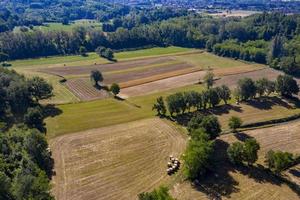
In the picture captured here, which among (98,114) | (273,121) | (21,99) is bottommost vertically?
(273,121)

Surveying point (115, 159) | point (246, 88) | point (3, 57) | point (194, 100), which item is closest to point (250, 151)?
point (115, 159)

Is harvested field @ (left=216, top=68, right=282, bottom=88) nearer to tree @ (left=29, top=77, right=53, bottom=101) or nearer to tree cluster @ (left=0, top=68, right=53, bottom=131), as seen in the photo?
tree @ (left=29, top=77, right=53, bottom=101)

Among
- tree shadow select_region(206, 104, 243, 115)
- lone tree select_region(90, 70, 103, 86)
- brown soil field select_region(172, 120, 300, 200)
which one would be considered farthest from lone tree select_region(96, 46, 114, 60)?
brown soil field select_region(172, 120, 300, 200)

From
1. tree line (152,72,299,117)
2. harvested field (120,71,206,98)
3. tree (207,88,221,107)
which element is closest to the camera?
tree line (152,72,299,117)

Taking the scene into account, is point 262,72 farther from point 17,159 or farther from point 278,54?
point 17,159

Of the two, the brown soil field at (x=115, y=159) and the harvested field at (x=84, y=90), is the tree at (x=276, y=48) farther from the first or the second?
the brown soil field at (x=115, y=159)

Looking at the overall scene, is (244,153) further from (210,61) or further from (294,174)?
(210,61)

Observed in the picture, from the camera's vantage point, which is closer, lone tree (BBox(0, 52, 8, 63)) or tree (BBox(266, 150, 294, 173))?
tree (BBox(266, 150, 294, 173))
